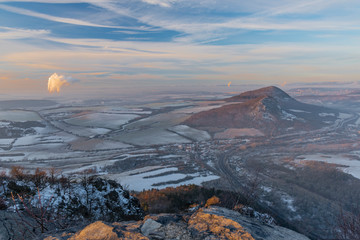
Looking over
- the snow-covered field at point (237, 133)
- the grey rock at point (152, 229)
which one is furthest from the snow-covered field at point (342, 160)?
the grey rock at point (152, 229)

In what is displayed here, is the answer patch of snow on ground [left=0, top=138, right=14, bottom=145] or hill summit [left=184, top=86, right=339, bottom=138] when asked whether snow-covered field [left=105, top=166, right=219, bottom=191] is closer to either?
hill summit [left=184, top=86, right=339, bottom=138]

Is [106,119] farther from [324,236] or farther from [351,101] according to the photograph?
[351,101]

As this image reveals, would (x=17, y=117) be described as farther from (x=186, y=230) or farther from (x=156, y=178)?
(x=186, y=230)

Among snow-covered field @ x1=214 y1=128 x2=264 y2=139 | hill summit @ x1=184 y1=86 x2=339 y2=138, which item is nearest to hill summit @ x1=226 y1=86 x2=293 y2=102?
hill summit @ x1=184 y1=86 x2=339 y2=138

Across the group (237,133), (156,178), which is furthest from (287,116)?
(156,178)

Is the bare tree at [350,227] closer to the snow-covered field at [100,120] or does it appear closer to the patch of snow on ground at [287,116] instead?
the snow-covered field at [100,120]

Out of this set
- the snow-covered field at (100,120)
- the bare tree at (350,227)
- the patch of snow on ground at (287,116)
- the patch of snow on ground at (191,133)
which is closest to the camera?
the bare tree at (350,227)
